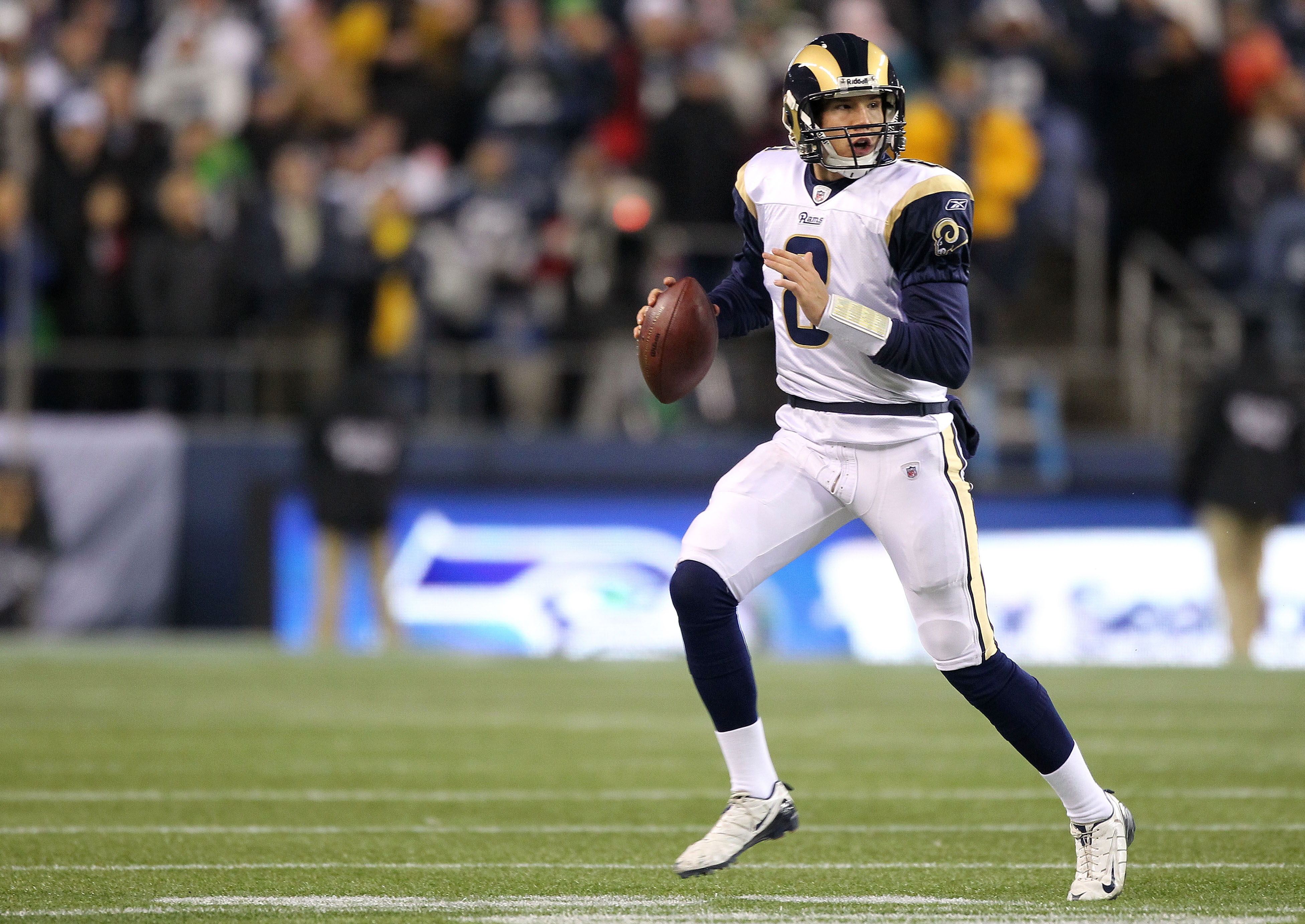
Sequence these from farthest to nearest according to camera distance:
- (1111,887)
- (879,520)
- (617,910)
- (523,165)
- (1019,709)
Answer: (523,165), (879,520), (1019,709), (1111,887), (617,910)

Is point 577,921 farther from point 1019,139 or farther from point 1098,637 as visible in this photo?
point 1019,139

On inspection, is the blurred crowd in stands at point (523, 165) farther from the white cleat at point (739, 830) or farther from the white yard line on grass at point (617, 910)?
the white yard line on grass at point (617, 910)

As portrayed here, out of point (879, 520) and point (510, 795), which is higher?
point (879, 520)

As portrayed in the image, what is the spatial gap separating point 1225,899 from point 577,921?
1.28 metres

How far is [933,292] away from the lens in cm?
416

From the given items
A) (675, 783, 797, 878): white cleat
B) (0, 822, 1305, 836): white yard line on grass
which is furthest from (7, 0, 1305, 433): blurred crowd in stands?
(675, 783, 797, 878): white cleat

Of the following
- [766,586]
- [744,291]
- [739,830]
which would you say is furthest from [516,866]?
[766,586]

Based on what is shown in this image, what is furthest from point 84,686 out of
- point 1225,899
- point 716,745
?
point 1225,899

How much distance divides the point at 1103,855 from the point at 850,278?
4.22ft

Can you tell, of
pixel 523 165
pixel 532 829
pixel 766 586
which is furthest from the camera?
pixel 523 165

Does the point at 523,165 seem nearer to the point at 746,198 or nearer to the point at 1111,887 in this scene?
the point at 746,198

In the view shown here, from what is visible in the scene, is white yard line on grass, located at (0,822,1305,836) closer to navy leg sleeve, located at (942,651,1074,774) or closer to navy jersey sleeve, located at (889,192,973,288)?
navy leg sleeve, located at (942,651,1074,774)

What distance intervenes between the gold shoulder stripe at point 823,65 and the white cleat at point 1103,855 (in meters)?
1.59

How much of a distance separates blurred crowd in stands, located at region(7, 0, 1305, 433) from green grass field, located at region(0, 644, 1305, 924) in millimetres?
2824
